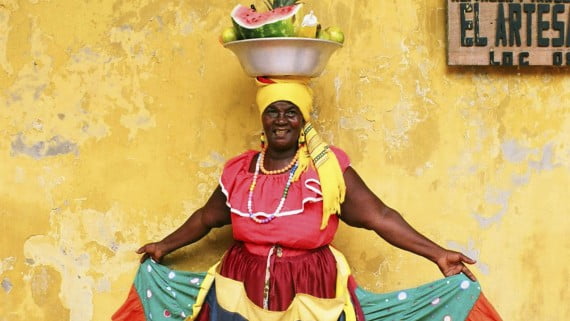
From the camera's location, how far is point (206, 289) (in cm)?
338

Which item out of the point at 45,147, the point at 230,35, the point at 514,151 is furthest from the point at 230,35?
the point at 514,151

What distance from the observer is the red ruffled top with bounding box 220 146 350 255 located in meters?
3.13

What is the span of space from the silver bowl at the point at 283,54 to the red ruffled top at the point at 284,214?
38 cm

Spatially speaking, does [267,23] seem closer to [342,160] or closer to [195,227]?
[342,160]

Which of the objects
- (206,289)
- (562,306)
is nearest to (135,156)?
(206,289)

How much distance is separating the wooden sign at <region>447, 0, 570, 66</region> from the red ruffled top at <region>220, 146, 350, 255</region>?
0.82m

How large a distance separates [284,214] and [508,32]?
1334mm

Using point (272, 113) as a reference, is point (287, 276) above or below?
below

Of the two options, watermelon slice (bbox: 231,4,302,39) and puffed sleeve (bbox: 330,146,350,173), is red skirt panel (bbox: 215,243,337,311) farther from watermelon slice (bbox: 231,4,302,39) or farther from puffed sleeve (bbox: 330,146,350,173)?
watermelon slice (bbox: 231,4,302,39)

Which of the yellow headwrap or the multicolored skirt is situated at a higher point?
the yellow headwrap

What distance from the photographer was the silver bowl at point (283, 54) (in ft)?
10.1

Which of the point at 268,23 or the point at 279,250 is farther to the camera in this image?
the point at 279,250

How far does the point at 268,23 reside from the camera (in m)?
3.04

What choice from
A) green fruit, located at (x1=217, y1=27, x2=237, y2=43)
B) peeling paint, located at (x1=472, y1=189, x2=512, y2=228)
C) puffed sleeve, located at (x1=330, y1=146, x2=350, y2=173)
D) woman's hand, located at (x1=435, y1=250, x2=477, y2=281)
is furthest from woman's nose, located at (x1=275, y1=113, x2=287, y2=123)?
peeling paint, located at (x1=472, y1=189, x2=512, y2=228)
